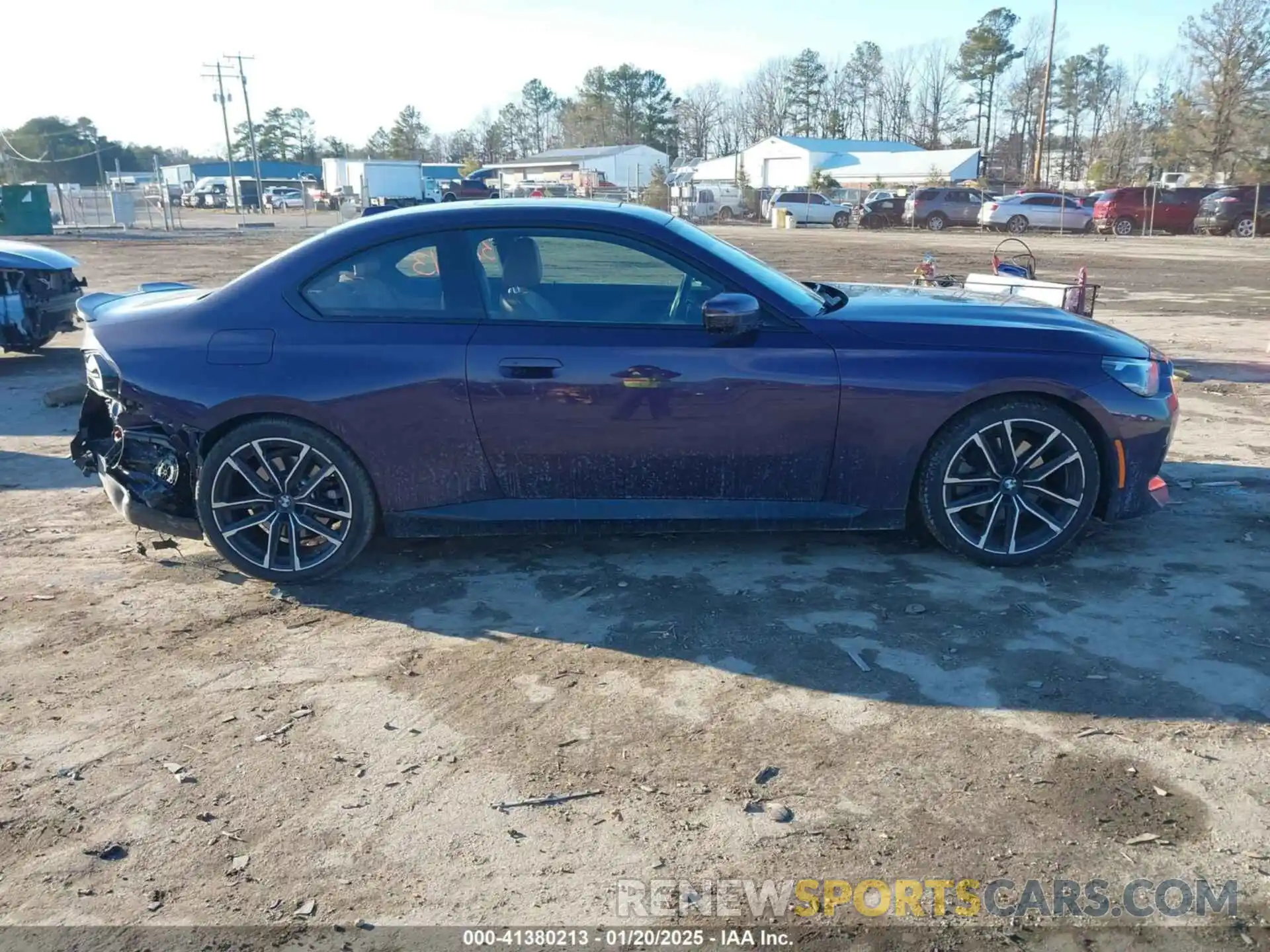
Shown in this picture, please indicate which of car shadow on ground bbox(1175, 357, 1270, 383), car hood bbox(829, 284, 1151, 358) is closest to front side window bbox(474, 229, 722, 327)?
car hood bbox(829, 284, 1151, 358)

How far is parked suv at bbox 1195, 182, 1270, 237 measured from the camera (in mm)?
31344

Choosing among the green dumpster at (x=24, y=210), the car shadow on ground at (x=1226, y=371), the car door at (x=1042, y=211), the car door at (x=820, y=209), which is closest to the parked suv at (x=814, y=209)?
the car door at (x=820, y=209)

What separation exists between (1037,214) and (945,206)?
3.56 m

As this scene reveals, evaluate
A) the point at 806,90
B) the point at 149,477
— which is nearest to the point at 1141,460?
the point at 149,477

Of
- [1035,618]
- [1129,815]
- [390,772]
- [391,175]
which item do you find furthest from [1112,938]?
[391,175]

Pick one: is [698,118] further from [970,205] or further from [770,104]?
[970,205]

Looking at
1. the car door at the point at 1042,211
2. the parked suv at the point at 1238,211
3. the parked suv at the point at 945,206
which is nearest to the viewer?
the parked suv at the point at 1238,211

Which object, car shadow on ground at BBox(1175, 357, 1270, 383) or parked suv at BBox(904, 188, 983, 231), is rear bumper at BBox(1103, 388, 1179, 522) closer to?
car shadow on ground at BBox(1175, 357, 1270, 383)

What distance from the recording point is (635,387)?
4.26 m

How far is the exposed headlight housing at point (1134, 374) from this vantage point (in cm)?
439

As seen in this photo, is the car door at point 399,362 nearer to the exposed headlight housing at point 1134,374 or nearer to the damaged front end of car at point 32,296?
the exposed headlight housing at point 1134,374

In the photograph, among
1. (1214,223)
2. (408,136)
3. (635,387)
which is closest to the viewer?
(635,387)

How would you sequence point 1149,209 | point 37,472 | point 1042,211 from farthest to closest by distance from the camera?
point 1042,211, point 1149,209, point 37,472

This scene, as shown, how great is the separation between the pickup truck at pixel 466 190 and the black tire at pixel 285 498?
48.4 m
